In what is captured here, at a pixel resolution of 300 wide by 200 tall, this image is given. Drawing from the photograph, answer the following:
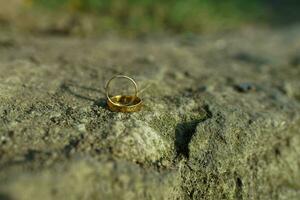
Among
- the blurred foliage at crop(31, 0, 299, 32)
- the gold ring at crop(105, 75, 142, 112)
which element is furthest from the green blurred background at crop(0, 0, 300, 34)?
the gold ring at crop(105, 75, 142, 112)

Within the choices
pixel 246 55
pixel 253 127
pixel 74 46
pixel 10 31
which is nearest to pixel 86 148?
pixel 253 127

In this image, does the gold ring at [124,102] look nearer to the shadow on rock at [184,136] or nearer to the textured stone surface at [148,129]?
the textured stone surface at [148,129]

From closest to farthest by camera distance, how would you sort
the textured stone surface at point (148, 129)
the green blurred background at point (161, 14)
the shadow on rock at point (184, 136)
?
1. the textured stone surface at point (148, 129)
2. the shadow on rock at point (184, 136)
3. the green blurred background at point (161, 14)

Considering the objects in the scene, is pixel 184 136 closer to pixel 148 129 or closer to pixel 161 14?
pixel 148 129

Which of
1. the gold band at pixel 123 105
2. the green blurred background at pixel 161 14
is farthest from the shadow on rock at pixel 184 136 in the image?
the green blurred background at pixel 161 14

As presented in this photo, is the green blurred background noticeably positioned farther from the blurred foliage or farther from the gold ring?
the gold ring

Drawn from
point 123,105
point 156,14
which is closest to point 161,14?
point 156,14
